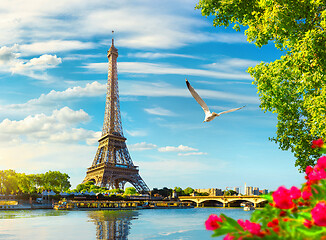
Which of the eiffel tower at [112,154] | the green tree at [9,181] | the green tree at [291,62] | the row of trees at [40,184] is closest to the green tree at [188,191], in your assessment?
the row of trees at [40,184]

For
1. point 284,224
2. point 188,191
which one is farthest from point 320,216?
point 188,191

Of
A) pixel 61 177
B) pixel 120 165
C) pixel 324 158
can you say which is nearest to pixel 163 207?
pixel 120 165

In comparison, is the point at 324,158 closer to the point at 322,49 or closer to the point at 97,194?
the point at 322,49

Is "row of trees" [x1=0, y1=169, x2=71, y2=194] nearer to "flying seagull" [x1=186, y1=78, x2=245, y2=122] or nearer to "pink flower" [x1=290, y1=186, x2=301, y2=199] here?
"flying seagull" [x1=186, y1=78, x2=245, y2=122]

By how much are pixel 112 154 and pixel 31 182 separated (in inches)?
1160

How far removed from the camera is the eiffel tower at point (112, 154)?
88.8 meters

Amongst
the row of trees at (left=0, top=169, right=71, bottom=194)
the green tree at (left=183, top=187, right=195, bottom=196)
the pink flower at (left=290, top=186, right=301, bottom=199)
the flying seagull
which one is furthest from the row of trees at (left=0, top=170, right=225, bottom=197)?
the pink flower at (left=290, top=186, right=301, bottom=199)

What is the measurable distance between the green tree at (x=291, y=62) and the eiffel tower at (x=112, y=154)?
76137 millimetres

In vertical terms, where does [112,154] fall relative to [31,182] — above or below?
above

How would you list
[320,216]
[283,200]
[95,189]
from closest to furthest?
[320,216] → [283,200] → [95,189]

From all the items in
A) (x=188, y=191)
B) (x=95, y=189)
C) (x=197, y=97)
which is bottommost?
(x=188, y=191)

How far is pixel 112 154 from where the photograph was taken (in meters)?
92.4

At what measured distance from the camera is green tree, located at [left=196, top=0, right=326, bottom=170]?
11094mm

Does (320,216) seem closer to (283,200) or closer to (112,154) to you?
(283,200)
